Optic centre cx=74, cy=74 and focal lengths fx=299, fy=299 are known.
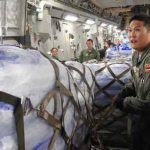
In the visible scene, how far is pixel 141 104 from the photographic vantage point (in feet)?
10.1

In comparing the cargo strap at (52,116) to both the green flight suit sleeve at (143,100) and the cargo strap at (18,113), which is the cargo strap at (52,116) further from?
the green flight suit sleeve at (143,100)

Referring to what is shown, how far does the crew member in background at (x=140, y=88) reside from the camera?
3121 mm

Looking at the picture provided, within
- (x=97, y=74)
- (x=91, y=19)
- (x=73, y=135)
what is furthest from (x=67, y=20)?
(x=73, y=135)

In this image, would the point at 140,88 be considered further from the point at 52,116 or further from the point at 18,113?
the point at 18,113

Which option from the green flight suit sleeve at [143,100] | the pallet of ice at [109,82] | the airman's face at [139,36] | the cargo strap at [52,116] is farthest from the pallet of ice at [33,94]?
the pallet of ice at [109,82]

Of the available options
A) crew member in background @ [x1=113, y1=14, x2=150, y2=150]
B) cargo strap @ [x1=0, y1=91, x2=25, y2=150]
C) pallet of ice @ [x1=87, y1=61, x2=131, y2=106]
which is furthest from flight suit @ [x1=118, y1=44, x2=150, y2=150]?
cargo strap @ [x1=0, y1=91, x2=25, y2=150]

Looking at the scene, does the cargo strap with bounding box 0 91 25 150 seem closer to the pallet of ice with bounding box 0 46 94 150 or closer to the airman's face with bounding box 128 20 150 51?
the pallet of ice with bounding box 0 46 94 150

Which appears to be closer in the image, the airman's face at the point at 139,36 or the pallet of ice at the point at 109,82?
the airman's face at the point at 139,36

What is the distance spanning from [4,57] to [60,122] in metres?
0.67

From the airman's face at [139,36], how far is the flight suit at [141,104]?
0.07m

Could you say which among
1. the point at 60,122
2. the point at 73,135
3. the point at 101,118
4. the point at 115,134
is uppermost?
the point at 60,122

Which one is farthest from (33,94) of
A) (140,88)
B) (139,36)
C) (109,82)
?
(109,82)

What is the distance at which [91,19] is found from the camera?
14.0 m

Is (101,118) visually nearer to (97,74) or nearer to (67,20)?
(97,74)
